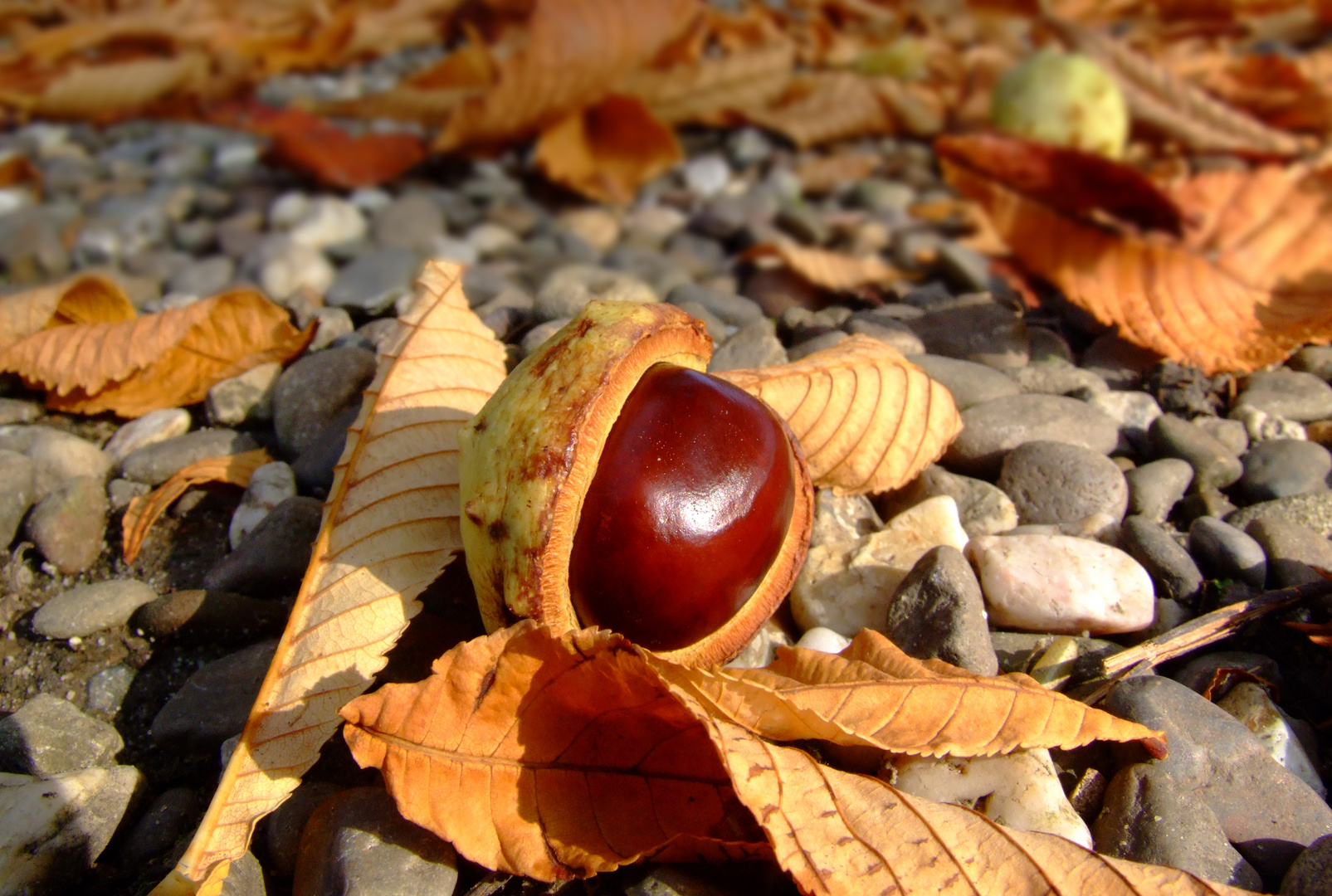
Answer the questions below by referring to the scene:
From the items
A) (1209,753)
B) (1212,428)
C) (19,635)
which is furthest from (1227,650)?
(19,635)

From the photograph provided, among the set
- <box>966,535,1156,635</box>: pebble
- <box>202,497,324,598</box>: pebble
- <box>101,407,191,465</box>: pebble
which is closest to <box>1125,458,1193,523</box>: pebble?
<box>966,535,1156,635</box>: pebble

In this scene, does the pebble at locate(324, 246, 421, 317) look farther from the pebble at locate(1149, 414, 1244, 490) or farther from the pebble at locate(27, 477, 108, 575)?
the pebble at locate(1149, 414, 1244, 490)

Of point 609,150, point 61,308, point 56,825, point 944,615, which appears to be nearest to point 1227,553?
point 944,615

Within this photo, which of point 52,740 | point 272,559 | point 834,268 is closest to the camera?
point 52,740

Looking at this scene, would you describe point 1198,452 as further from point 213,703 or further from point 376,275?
point 376,275

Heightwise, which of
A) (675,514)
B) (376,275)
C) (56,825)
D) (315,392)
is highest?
(675,514)

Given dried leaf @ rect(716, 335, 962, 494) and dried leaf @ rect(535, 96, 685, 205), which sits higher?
dried leaf @ rect(716, 335, 962, 494)
